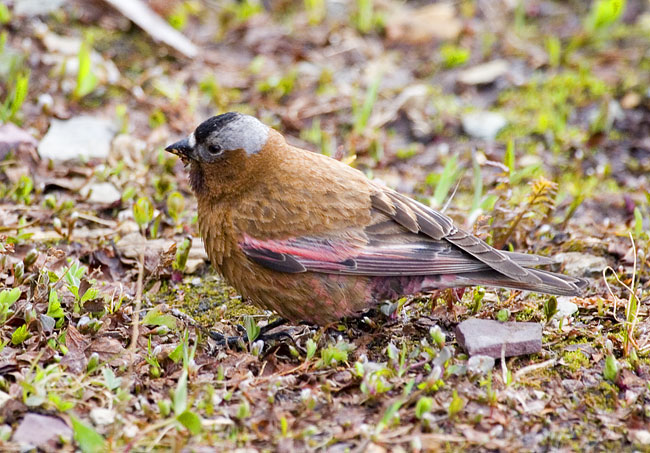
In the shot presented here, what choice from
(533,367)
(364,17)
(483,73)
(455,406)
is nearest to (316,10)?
(364,17)

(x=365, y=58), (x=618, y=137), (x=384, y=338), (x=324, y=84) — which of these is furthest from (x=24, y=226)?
(x=618, y=137)

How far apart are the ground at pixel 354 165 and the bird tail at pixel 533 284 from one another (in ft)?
0.68

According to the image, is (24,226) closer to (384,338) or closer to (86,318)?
(86,318)

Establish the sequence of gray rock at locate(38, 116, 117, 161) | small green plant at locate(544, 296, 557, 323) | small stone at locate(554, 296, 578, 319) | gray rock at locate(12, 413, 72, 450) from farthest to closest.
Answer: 1. gray rock at locate(38, 116, 117, 161)
2. small stone at locate(554, 296, 578, 319)
3. small green plant at locate(544, 296, 557, 323)
4. gray rock at locate(12, 413, 72, 450)

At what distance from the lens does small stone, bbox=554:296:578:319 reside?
5.23 metres

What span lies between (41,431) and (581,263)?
12.3 ft

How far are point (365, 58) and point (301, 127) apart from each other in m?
1.61

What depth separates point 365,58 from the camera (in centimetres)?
905

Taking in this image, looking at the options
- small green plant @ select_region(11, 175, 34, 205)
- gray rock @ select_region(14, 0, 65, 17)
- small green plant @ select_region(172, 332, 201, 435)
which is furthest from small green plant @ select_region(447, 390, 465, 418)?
gray rock @ select_region(14, 0, 65, 17)

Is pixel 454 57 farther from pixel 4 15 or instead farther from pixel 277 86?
pixel 4 15

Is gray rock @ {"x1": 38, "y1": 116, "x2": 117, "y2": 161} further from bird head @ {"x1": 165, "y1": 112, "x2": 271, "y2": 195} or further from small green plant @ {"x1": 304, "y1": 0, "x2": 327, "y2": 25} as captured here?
small green plant @ {"x1": 304, "y1": 0, "x2": 327, "y2": 25}

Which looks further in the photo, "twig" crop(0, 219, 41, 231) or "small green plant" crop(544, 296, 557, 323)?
"twig" crop(0, 219, 41, 231)

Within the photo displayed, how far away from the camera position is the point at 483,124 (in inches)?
316

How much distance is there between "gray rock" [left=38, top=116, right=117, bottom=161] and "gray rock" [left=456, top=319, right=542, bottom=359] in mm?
3559
